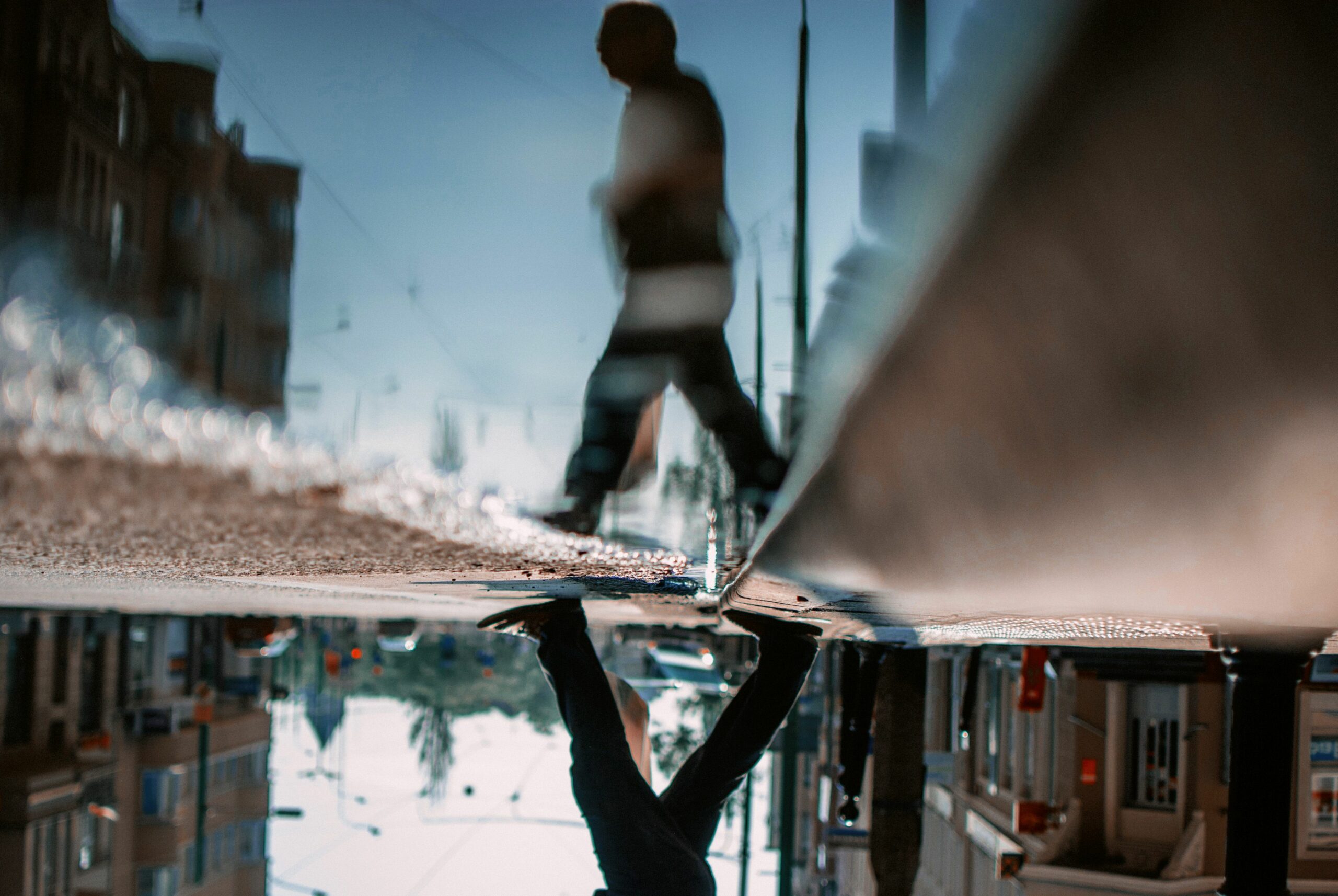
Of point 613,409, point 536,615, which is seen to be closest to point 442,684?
point 536,615

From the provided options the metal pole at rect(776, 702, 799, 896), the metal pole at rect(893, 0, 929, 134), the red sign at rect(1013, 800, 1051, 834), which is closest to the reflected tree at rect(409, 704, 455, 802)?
the red sign at rect(1013, 800, 1051, 834)

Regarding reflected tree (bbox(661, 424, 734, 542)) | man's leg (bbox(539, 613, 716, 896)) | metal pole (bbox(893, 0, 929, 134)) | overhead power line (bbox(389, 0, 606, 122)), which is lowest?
man's leg (bbox(539, 613, 716, 896))

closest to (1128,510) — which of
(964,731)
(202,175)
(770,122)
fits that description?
(770,122)

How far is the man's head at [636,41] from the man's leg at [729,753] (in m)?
1.61

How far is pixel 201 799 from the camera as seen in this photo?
442 inches

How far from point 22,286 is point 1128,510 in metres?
0.56

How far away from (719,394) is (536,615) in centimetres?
139

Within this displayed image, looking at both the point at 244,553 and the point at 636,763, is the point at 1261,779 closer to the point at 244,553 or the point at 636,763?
the point at 636,763

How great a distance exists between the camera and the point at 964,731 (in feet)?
11.4

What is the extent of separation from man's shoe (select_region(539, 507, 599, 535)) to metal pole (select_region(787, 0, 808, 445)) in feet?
0.87

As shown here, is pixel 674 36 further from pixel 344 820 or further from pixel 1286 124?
pixel 344 820

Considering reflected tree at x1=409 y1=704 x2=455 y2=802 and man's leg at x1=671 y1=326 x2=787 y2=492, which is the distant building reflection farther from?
man's leg at x1=671 y1=326 x2=787 y2=492

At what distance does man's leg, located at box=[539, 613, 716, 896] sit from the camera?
65.2 inches

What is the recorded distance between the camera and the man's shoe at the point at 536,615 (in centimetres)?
192
